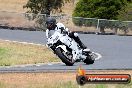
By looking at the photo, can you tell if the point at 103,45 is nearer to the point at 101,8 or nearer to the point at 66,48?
the point at 101,8

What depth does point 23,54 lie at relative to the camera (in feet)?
95.3

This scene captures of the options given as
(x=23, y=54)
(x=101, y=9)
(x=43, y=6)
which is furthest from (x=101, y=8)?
(x=23, y=54)

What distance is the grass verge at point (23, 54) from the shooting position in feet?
83.4

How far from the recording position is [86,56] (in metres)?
21.0

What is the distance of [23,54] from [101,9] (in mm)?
22877

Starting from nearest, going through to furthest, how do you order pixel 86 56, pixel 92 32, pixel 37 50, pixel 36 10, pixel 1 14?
pixel 86 56 < pixel 37 50 < pixel 92 32 < pixel 1 14 < pixel 36 10

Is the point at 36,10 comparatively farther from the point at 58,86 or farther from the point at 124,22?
the point at 58,86

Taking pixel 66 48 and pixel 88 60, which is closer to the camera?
pixel 66 48

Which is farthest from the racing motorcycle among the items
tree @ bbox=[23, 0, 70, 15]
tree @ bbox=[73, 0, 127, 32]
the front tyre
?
tree @ bbox=[23, 0, 70, 15]

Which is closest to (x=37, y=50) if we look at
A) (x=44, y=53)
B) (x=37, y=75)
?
(x=44, y=53)

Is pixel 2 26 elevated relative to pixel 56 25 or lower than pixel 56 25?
lower

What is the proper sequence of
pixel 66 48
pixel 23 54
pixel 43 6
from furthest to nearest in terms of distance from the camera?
pixel 43 6, pixel 23 54, pixel 66 48

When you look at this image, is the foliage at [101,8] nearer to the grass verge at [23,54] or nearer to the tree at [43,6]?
the tree at [43,6]

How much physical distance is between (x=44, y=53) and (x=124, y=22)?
54.9 feet
